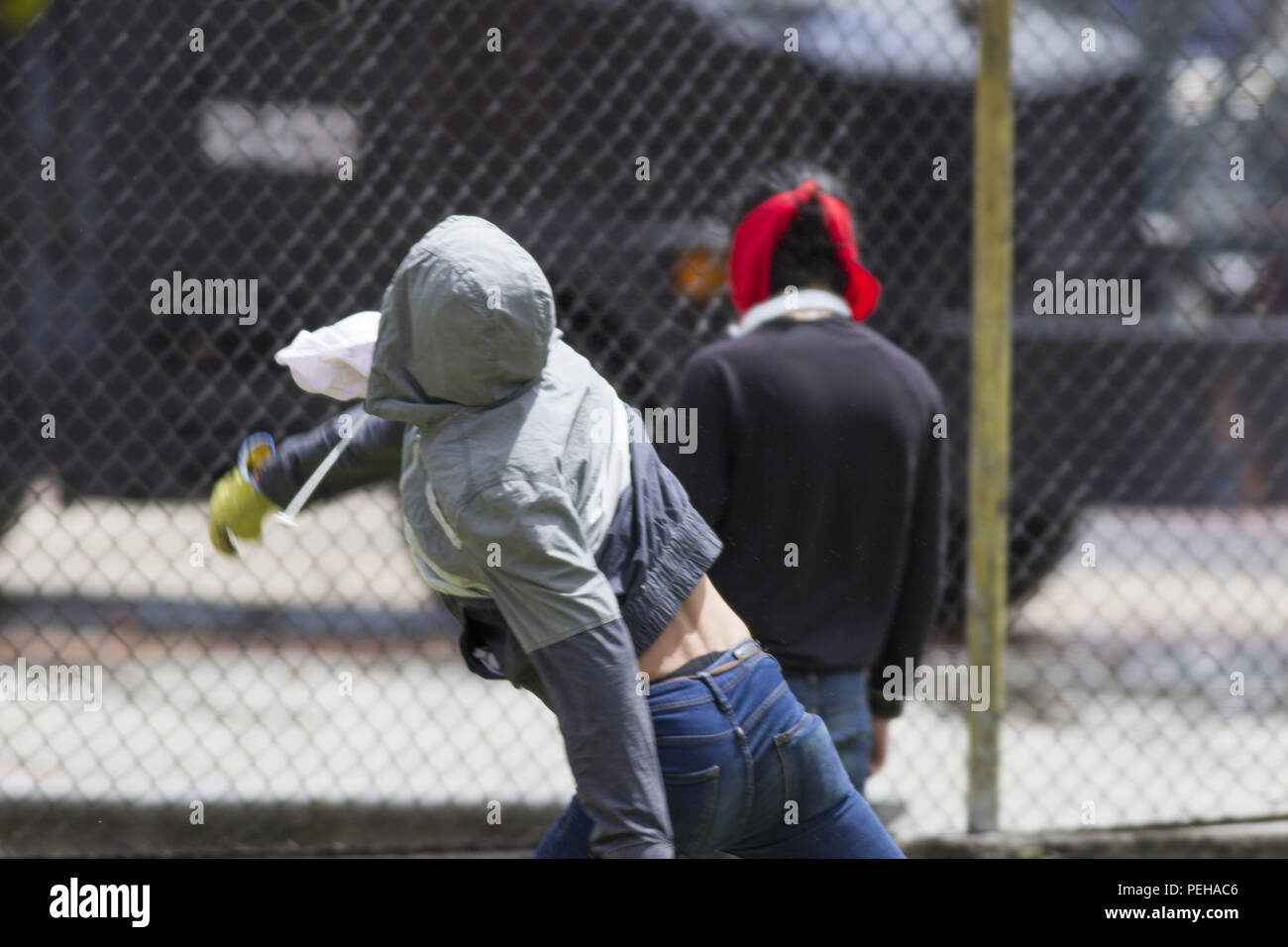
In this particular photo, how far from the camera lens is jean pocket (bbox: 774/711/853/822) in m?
2.12

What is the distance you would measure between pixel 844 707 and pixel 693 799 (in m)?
0.82

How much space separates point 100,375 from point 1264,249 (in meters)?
4.36

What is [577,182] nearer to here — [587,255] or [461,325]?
[587,255]

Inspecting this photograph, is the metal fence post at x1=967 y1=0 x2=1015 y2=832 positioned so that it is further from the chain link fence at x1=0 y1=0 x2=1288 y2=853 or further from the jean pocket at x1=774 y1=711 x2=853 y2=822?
the jean pocket at x1=774 y1=711 x2=853 y2=822

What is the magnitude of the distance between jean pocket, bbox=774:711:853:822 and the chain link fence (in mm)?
1996

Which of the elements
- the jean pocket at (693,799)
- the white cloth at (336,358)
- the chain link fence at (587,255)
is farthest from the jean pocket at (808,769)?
the chain link fence at (587,255)

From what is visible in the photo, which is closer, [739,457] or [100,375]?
[739,457]

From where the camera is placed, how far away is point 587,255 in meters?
4.80

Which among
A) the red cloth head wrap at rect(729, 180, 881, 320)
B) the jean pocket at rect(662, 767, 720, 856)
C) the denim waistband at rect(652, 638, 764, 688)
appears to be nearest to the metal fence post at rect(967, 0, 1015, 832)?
the red cloth head wrap at rect(729, 180, 881, 320)

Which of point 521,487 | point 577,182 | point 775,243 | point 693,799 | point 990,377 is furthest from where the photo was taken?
point 577,182

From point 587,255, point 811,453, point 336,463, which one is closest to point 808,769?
point 811,453

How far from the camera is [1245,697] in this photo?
18.2ft
